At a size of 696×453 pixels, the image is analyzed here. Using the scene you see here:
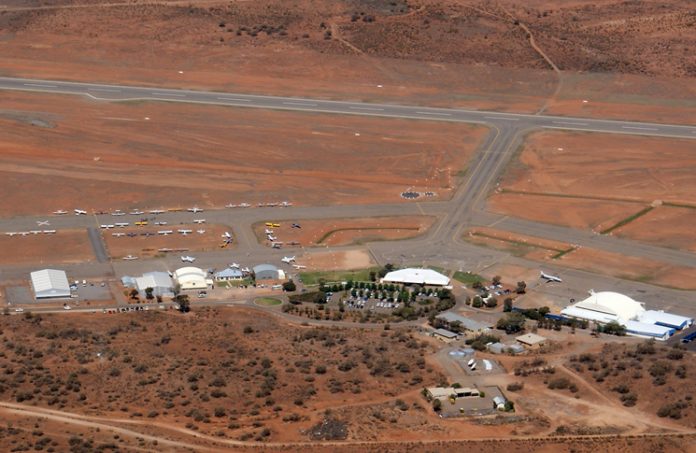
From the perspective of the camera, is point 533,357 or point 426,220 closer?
point 533,357

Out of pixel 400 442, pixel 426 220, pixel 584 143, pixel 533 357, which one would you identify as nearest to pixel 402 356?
pixel 533 357

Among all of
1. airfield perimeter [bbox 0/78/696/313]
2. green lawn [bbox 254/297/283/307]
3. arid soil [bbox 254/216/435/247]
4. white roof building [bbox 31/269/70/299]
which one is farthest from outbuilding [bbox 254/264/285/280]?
white roof building [bbox 31/269/70/299]

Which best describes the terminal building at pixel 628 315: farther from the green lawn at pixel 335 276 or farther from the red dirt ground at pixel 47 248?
the red dirt ground at pixel 47 248

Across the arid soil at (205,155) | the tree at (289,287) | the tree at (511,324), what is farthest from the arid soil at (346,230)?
the tree at (511,324)

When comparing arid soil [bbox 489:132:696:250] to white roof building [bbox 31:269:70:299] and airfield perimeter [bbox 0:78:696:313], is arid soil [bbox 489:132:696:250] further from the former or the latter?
white roof building [bbox 31:269:70:299]

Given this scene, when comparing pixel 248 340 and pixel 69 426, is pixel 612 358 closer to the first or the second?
pixel 248 340

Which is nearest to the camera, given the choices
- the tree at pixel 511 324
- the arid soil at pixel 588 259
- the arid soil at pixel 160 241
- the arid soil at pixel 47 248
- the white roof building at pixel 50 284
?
the tree at pixel 511 324
